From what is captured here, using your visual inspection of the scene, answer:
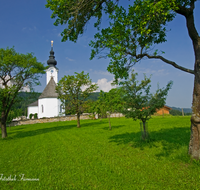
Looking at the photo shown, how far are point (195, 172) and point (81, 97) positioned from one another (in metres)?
19.2

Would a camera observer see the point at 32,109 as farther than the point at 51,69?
No

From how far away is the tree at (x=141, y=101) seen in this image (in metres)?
8.81

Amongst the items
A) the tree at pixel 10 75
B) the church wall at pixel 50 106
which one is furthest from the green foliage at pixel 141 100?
the church wall at pixel 50 106

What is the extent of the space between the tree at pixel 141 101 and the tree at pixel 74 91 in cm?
1339

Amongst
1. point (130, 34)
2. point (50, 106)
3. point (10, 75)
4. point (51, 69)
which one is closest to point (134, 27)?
point (130, 34)

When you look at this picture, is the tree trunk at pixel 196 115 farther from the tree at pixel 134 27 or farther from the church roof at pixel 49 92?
the church roof at pixel 49 92

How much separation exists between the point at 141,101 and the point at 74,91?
14.6m

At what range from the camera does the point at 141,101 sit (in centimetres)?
911

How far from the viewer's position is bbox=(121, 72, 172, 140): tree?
8812 millimetres

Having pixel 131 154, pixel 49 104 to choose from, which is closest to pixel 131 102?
pixel 131 154

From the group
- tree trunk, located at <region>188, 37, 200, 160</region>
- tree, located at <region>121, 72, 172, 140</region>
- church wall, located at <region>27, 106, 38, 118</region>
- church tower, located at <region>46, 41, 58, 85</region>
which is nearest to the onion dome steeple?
church tower, located at <region>46, 41, 58, 85</region>

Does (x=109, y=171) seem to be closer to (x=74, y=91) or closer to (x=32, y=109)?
(x=74, y=91)

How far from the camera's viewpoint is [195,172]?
4684mm

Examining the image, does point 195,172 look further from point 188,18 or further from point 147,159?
point 188,18
